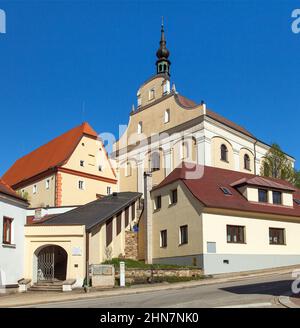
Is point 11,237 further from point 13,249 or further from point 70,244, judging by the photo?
point 70,244

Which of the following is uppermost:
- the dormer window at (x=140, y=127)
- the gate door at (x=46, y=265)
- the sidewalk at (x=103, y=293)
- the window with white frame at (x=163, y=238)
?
the dormer window at (x=140, y=127)

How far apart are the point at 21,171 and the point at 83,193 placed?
486 inches

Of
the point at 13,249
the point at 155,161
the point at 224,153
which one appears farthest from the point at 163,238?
the point at 155,161

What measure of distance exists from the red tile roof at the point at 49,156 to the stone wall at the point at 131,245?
1710 cm

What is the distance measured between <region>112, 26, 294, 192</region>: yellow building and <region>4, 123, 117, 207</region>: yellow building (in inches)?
134

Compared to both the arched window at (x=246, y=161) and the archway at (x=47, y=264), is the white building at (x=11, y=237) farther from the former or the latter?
the arched window at (x=246, y=161)

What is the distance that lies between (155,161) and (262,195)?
795 inches

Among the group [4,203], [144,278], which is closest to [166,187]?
[144,278]

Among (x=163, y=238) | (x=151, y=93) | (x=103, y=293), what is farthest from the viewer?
(x=151, y=93)

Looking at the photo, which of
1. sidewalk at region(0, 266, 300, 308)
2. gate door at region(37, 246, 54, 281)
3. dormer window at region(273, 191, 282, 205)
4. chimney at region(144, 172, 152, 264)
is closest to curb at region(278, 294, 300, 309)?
sidewalk at region(0, 266, 300, 308)

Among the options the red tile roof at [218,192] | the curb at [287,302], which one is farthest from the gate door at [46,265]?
the curb at [287,302]

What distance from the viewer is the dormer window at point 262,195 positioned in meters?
34.0

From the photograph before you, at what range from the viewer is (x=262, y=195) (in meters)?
34.2

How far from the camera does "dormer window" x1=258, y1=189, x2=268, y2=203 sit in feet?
111
